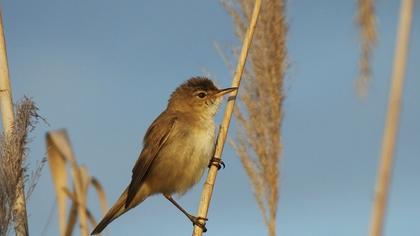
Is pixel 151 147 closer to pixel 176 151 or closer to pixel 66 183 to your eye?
pixel 176 151

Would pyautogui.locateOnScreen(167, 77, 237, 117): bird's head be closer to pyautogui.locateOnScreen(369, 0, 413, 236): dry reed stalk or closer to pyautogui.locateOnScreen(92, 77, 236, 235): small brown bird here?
pyautogui.locateOnScreen(92, 77, 236, 235): small brown bird

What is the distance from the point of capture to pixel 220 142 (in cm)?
369

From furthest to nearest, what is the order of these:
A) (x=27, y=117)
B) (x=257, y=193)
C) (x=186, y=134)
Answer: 1. (x=186, y=134)
2. (x=257, y=193)
3. (x=27, y=117)

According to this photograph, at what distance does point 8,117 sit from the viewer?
3033mm

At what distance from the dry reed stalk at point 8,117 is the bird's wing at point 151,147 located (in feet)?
5.35

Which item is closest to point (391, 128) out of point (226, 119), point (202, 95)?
point (226, 119)

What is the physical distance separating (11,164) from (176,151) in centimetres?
210

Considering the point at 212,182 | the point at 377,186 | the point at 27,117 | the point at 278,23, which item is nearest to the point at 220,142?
the point at 212,182

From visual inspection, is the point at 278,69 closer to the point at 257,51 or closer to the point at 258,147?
the point at 257,51

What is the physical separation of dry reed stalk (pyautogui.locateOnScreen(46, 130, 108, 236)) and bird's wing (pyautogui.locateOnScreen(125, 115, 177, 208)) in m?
1.67

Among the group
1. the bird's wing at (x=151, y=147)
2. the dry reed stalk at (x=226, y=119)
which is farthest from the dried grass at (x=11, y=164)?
the bird's wing at (x=151, y=147)

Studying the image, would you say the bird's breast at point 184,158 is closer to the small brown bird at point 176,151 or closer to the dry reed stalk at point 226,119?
the small brown bird at point 176,151

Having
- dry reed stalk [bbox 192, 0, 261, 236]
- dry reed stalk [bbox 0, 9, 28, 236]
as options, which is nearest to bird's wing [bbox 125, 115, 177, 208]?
dry reed stalk [bbox 192, 0, 261, 236]

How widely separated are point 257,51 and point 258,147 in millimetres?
608
